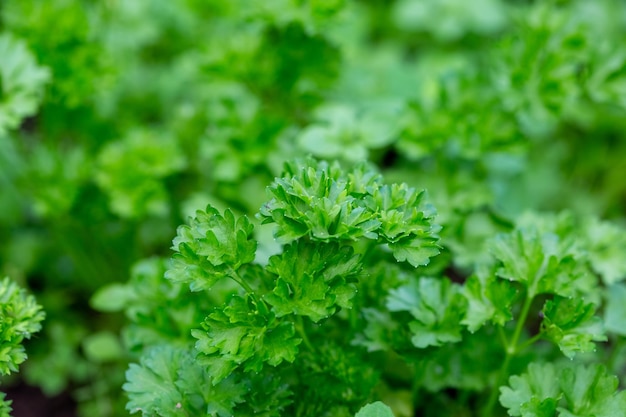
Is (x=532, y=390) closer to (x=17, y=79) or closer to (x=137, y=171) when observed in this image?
(x=137, y=171)

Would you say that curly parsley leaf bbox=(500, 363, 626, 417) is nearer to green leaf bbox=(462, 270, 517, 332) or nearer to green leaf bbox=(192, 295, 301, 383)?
green leaf bbox=(462, 270, 517, 332)

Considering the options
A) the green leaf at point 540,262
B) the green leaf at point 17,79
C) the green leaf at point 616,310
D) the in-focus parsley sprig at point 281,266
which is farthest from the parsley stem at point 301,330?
the green leaf at point 17,79

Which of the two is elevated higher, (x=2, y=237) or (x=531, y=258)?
(x=2, y=237)

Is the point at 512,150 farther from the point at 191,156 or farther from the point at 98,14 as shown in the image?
the point at 98,14

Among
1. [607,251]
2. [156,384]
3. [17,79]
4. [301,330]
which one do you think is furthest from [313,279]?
[17,79]


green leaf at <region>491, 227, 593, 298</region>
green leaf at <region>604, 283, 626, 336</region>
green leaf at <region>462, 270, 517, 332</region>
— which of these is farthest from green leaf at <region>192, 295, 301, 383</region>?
green leaf at <region>604, 283, 626, 336</region>

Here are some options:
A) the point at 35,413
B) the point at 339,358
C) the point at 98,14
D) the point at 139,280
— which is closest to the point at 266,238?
the point at 139,280

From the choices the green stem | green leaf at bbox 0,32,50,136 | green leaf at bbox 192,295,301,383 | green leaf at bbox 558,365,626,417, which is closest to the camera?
green leaf at bbox 192,295,301,383
